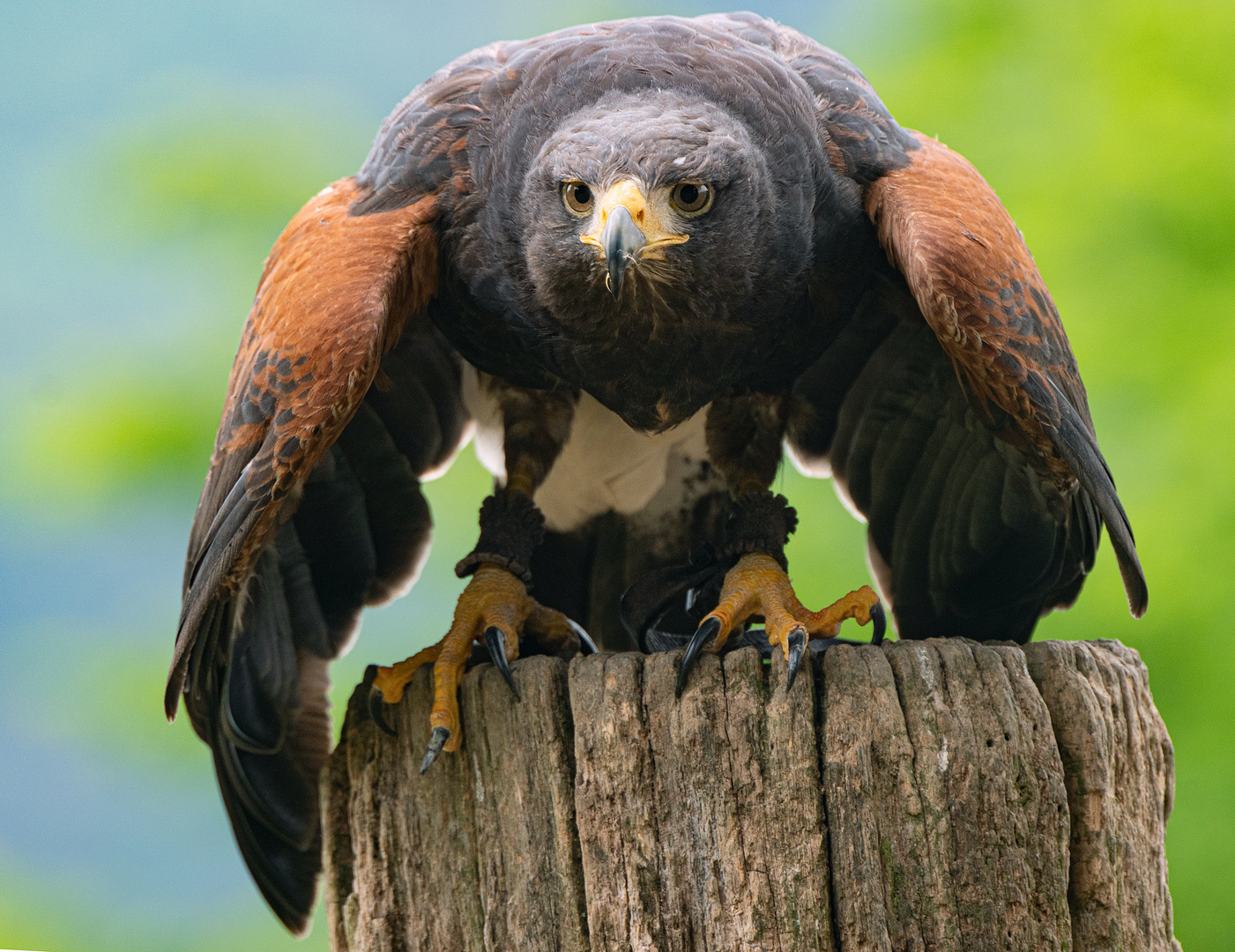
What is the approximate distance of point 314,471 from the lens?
12.4 ft

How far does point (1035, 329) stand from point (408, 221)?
1.67 meters

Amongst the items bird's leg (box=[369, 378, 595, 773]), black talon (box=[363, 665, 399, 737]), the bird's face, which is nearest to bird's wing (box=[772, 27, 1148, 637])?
the bird's face

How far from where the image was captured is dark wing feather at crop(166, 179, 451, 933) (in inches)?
119

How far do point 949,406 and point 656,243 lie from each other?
1311 mm

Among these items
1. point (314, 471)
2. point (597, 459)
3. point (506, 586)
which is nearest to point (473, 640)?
point (506, 586)

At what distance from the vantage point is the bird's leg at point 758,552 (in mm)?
2994

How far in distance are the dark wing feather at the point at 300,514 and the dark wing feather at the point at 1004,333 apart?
134 cm

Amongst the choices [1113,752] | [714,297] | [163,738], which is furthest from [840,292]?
[163,738]

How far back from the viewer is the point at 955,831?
256cm

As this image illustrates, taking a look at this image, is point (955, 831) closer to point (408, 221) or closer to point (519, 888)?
point (519, 888)

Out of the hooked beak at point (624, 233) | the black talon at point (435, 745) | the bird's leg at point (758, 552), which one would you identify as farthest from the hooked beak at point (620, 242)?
the black talon at point (435, 745)

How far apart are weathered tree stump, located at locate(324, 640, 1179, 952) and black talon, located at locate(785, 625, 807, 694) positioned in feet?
0.08

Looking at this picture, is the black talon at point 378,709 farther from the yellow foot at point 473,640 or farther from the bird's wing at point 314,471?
the bird's wing at point 314,471

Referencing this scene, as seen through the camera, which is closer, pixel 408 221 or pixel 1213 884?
pixel 408 221
